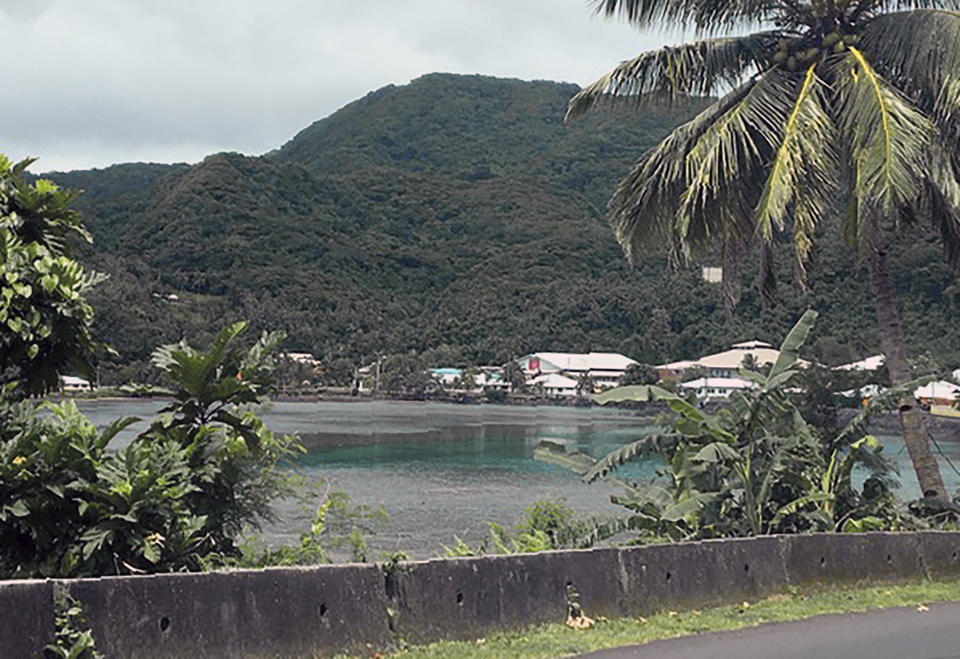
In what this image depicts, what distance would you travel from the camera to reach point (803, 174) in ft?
38.1

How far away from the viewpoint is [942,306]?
233 ft

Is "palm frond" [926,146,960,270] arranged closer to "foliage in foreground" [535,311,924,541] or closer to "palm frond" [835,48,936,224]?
"palm frond" [835,48,936,224]

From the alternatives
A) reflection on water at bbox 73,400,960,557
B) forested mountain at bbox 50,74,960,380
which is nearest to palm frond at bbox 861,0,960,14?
reflection on water at bbox 73,400,960,557

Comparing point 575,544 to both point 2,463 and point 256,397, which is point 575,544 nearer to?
point 256,397

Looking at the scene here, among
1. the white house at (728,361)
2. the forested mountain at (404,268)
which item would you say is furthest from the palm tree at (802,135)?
the white house at (728,361)

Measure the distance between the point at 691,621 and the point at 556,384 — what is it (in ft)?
345

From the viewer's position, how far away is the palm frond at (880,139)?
10.6m

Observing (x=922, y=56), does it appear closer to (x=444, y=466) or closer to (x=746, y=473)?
(x=746, y=473)

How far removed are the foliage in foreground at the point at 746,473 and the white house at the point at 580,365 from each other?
102 m

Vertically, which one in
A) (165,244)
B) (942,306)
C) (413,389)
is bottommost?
(413,389)

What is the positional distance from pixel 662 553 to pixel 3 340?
15.2 feet

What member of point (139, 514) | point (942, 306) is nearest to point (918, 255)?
point (942, 306)

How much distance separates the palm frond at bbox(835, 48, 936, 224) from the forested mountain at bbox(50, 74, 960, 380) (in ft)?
217

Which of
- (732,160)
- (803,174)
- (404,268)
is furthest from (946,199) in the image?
(404,268)
